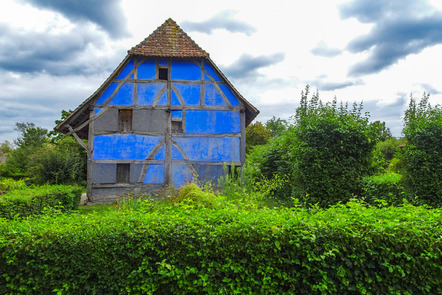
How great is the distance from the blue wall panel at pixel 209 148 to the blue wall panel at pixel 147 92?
2064 mm

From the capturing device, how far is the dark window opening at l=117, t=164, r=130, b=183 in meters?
12.2

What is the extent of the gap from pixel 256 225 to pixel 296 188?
6.33 m

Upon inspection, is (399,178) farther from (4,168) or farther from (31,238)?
(4,168)

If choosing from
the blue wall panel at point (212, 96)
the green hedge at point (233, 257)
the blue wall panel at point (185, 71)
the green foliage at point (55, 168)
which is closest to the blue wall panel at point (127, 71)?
the blue wall panel at point (185, 71)

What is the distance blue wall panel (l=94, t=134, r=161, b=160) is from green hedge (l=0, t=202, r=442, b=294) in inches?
339

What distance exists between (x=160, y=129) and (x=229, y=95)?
336cm

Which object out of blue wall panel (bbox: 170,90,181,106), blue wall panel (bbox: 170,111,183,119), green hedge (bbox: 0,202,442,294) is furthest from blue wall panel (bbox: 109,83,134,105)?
green hedge (bbox: 0,202,442,294)

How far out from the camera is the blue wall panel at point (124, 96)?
40.4ft

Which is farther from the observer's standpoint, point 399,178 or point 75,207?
point 75,207

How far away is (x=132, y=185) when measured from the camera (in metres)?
12.1

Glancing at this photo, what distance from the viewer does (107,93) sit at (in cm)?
1232

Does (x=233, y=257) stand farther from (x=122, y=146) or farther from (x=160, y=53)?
(x=160, y=53)

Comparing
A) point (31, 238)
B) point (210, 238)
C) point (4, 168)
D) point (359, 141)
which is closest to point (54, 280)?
point (31, 238)

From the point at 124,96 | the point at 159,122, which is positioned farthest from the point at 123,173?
the point at 124,96
